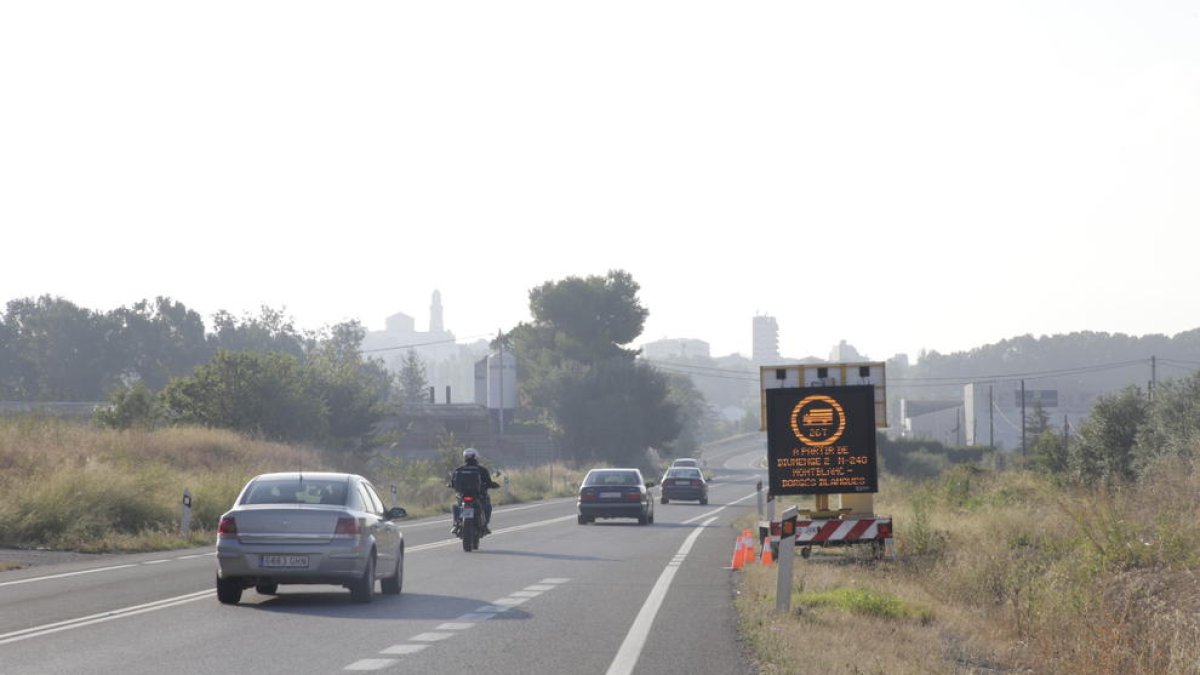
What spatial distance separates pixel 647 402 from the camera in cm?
11625

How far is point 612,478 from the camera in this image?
39250 mm

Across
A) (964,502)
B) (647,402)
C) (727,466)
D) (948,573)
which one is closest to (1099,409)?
(964,502)

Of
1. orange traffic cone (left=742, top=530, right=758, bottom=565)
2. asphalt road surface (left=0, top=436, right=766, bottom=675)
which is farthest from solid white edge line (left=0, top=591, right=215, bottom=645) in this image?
orange traffic cone (left=742, top=530, right=758, bottom=565)

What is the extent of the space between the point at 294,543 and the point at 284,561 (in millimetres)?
226

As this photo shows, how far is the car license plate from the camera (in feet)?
53.7

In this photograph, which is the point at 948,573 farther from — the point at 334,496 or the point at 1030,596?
the point at 334,496

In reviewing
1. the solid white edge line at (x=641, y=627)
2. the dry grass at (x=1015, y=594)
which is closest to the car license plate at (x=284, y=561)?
the solid white edge line at (x=641, y=627)

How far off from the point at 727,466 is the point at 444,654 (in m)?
143

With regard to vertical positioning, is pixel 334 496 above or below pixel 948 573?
above

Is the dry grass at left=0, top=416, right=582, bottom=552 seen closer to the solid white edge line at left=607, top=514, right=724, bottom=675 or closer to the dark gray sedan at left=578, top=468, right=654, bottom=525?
the dark gray sedan at left=578, top=468, right=654, bottom=525

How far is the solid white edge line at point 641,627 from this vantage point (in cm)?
1178

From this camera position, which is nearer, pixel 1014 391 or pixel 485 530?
pixel 485 530

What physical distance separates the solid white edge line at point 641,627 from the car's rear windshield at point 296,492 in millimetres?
3775

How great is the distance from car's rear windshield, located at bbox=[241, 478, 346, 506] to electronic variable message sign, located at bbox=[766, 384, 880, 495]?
774cm
